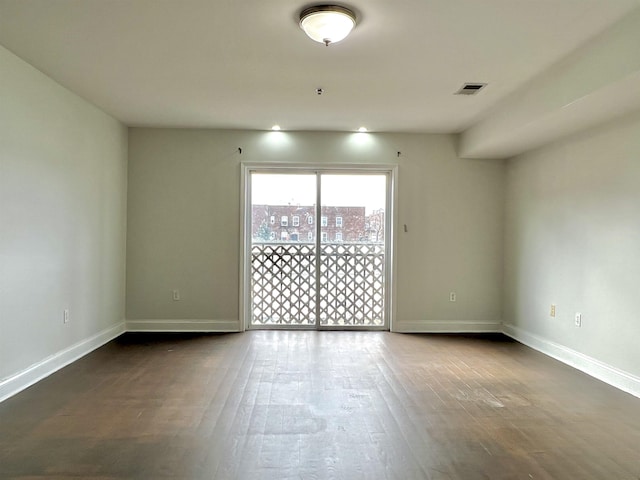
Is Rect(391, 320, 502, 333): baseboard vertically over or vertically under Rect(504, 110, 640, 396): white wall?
under

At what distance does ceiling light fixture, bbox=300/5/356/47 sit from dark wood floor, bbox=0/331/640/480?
7.38 feet

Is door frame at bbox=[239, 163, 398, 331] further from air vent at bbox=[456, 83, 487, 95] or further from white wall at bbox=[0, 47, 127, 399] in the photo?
air vent at bbox=[456, 83, 487, 95]

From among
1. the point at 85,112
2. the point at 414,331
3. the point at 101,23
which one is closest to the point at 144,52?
the point at 101,23

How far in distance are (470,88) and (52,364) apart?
4080mm

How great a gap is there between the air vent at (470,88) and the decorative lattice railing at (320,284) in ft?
6.99

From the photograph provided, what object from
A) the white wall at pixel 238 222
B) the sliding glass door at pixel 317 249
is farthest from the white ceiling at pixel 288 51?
the sliding glass door at pixel 317 249

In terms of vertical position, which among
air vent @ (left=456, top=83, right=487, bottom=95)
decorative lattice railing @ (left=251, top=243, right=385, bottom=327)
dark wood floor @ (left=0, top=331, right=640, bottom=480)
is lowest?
dark wood floor @ (left=0, top=331, right=640, bottom=480)

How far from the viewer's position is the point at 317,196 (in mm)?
5145

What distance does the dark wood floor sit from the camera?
209 cm

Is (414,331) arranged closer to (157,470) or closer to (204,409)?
(204,409)

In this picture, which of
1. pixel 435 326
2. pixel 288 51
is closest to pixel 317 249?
pixel 435 326

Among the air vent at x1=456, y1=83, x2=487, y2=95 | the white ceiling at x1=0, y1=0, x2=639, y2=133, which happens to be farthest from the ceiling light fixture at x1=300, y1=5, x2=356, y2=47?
the air vent at x1=456, y1=83, x2=487, y2=95

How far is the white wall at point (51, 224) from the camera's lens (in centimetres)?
293

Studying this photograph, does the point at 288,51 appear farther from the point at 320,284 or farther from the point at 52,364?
the point at 52,364
